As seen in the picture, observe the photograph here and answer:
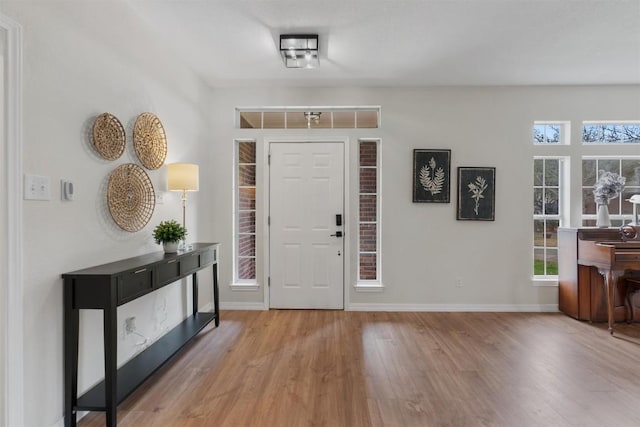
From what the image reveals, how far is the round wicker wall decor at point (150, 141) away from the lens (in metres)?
2.54

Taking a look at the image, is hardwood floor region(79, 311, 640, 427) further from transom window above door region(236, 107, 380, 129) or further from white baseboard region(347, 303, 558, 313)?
transom window above door region(236, 107, 380, 129)

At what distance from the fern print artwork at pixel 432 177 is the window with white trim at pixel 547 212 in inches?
46.6

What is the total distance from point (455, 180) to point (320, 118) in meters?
1.81

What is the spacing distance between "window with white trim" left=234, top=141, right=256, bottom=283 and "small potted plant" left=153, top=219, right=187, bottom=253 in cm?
144

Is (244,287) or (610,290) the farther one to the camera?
(244,287)

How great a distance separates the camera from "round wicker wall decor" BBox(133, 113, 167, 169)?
100 inches

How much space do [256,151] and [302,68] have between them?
Result: 1134 mm

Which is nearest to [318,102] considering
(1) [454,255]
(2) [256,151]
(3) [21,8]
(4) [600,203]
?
(2) [256,151]

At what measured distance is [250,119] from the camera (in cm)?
414

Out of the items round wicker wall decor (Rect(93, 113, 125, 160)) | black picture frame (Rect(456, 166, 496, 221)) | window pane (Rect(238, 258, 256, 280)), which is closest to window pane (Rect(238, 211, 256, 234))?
window pane (Rect(238, 258, 256, 280))

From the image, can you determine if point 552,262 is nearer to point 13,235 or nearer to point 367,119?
point 367,119

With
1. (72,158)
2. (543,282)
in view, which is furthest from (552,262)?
(72,158)

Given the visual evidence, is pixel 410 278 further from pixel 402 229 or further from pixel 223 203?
pixel 223 203

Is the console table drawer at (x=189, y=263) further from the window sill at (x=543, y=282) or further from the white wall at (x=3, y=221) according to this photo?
the window sill at (x=543, y=282)
